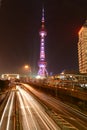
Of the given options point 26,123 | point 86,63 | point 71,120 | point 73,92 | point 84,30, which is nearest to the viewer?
point 26,123

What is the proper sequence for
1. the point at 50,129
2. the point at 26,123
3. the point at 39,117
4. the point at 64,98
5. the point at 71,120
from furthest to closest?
the point at 64,98 < the point at 39,117 < the point at 71,120 < the point at 26,123 < the point at 50,129

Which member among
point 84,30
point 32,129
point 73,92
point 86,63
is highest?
point 84,30

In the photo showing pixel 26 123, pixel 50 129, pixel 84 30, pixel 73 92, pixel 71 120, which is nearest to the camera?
pixel 50 129

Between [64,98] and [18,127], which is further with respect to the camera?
[64,98]

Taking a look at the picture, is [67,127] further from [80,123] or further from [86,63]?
[86,63]

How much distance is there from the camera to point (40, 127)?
2070cm

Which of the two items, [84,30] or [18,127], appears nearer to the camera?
[18,127]

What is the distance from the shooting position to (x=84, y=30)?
190250mm

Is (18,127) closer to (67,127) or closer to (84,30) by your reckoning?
(67,127)

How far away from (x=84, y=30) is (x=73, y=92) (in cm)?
15951

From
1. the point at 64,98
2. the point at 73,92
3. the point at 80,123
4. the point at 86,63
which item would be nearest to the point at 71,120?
the point at 80,123

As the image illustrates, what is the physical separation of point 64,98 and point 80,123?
21.1 m

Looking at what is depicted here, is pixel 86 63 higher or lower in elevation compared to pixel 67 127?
higher

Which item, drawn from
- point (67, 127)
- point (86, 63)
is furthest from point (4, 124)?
point (86, 63)
